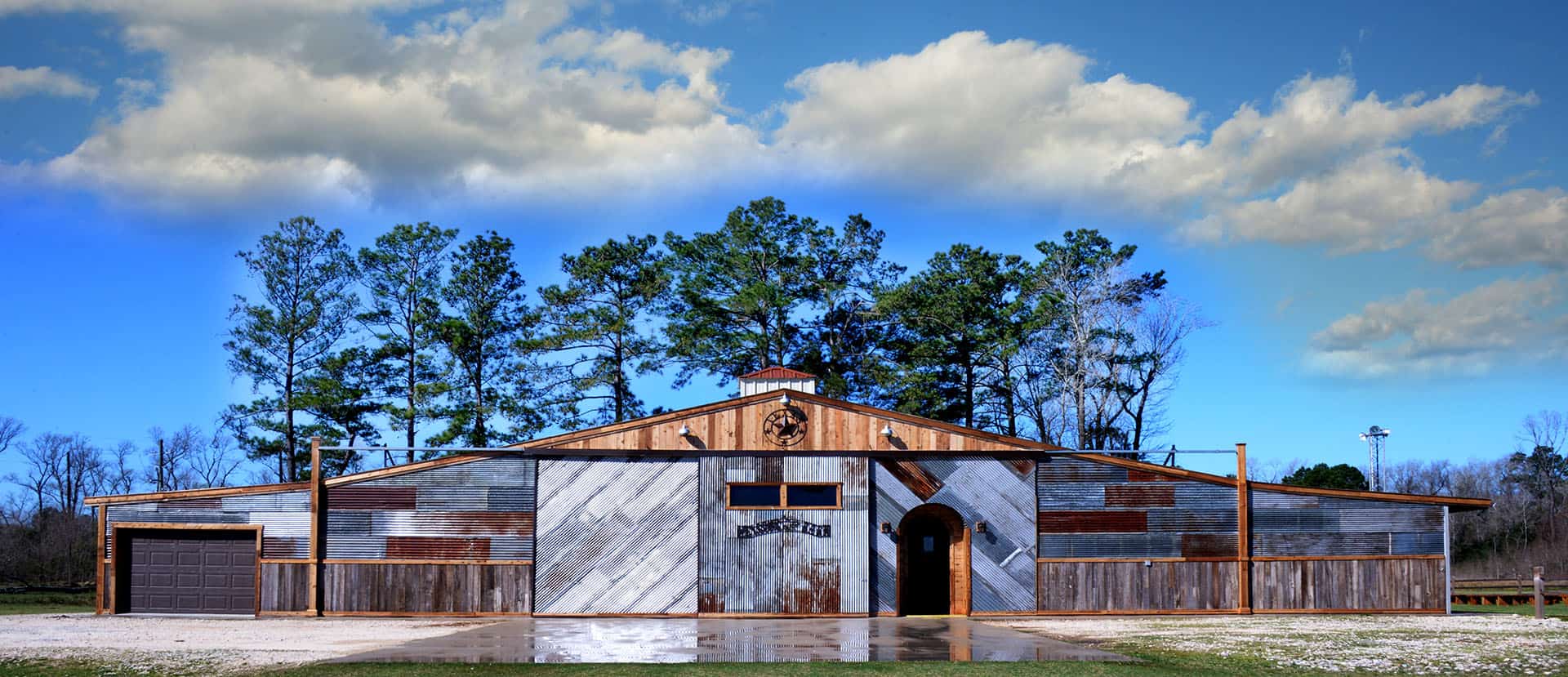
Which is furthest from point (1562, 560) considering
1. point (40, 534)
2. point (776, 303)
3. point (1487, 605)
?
point (40, 534)

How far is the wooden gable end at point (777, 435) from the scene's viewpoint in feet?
88.3

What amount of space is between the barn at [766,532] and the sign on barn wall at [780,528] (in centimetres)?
3

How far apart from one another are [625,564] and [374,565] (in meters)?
5.13

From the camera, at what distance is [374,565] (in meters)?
26.5

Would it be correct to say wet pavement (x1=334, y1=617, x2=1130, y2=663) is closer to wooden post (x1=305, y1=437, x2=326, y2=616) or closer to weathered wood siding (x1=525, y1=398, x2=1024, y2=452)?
weathered wood siding (x1=525, y1=398, x2=1024, y2=452)

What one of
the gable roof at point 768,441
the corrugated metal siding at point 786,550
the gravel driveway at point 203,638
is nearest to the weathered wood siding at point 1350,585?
the gable roof at point 768,441

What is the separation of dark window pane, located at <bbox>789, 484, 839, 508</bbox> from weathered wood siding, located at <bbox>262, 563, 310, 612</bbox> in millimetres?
10047

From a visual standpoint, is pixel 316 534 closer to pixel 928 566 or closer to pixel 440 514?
pixel 440 514

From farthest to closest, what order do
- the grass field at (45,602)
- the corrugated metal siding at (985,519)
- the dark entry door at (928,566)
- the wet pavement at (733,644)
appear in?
the grass field at (45,602) < the dark entry door at (928,566) < the corrugated metal siding at (985,519) < the wet pavement at (733,644)

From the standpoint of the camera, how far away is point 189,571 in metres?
27.1

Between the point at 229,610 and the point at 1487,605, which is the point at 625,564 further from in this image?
the point at 1487,605

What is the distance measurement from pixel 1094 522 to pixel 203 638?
17154 mm

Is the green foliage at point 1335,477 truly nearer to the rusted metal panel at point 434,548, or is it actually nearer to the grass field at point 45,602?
the rusted metal panel at point 434,548

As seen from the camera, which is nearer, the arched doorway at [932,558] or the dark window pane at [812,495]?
the dark window pane at [812,495]
